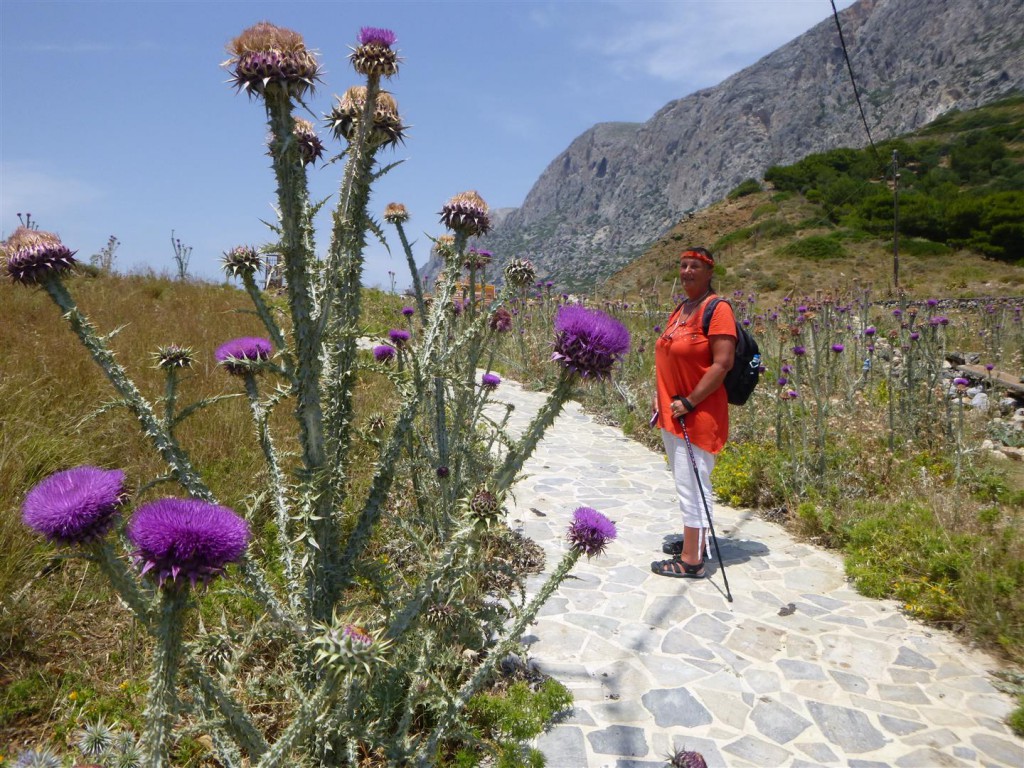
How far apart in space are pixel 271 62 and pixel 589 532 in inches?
86.9

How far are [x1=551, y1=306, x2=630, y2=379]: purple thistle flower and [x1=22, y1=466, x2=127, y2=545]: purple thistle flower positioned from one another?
5.28 feet

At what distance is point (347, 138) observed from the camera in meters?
2.61

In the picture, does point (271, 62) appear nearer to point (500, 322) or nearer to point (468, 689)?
point (468, 689)

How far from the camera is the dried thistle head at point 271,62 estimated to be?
5.99 ft

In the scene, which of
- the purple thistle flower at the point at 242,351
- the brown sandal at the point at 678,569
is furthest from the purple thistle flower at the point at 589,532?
the brown sandal at the point at 678,569

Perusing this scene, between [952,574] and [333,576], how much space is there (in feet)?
14.5

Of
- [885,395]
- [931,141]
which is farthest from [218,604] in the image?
[931,141]

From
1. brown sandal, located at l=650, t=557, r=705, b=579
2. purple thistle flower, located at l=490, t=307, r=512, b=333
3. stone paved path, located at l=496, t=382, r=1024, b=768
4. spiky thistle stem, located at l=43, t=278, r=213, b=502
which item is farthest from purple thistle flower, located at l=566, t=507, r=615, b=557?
purple thistle flower, located at l=490, t=307, r=512, b=333

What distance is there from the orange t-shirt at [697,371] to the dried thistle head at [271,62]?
3352 mm

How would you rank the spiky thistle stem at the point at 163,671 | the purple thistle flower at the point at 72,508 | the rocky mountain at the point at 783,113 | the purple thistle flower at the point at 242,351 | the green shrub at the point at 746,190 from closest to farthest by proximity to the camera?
the spiky thistle stem at the point at 163,671 → the purple thistle flower at the point at 72,508 → the purple thistle flower at the point at 242,351 → the green shrub at the point at 746,190 → the rocky mountain at the point at 783,113

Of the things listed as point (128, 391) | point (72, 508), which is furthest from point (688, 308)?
point (72, 508)

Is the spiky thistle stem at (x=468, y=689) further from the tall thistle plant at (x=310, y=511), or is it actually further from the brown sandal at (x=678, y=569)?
the brown sandal at (x=678, y=569)

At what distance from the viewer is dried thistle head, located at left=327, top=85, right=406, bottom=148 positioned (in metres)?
2.49

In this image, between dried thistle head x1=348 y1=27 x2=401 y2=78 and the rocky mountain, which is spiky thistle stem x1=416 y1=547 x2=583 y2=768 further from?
the rocky mountain
